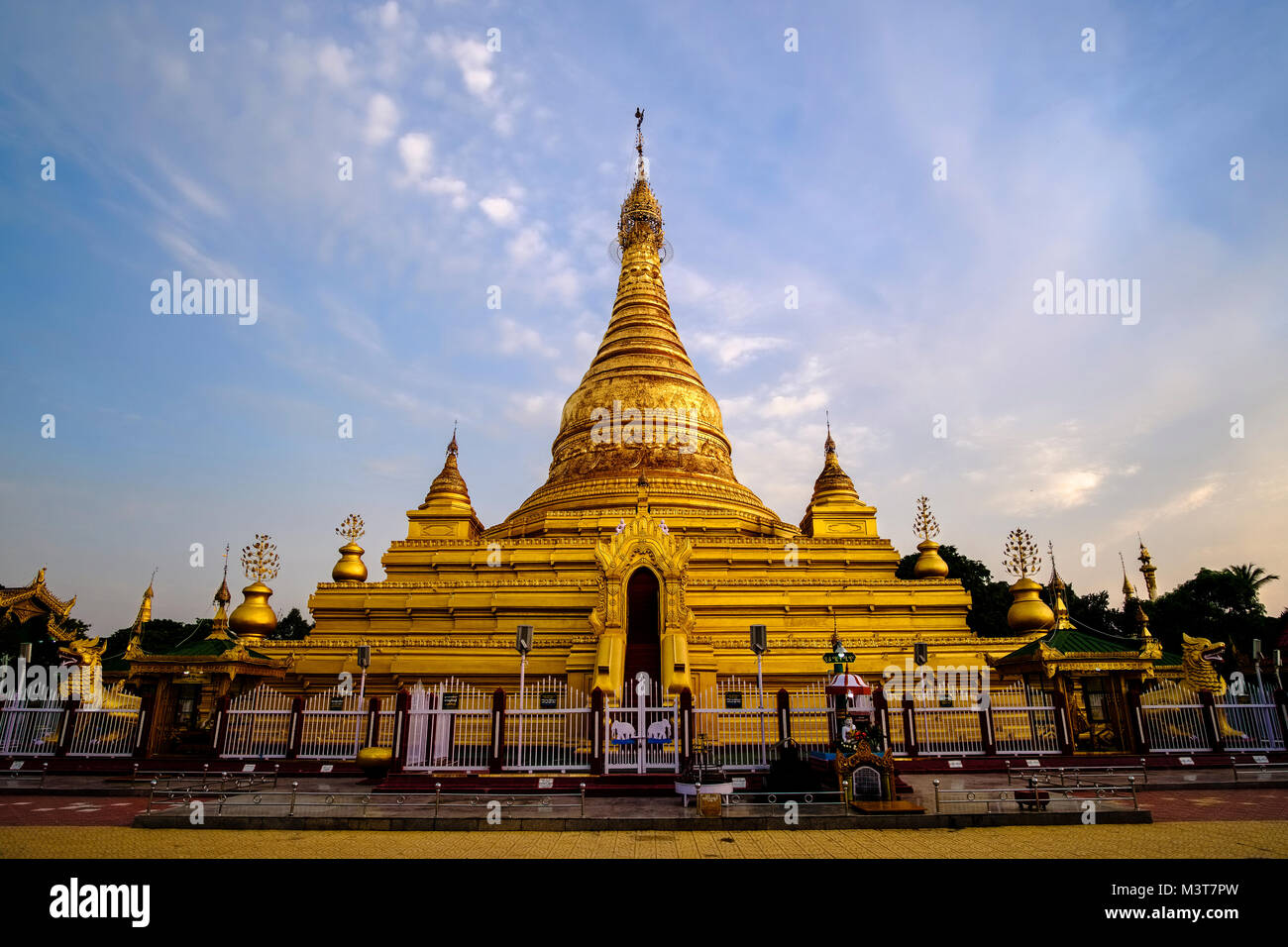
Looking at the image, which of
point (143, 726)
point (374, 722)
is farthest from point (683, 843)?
point (143, 726)

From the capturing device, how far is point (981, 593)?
47969 millimetres

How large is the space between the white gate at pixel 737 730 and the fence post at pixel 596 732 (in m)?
1.88

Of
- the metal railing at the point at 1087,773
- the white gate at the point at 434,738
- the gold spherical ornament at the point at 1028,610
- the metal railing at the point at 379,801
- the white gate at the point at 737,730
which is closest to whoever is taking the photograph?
the metal railing at the point at 379,801

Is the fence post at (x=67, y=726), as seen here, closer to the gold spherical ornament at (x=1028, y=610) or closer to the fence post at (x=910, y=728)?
the fence post at (x=910, y=728)

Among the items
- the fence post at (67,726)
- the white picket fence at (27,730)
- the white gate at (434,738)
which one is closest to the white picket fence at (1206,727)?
the white gate at (434,738)

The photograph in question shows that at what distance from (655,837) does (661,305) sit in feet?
114

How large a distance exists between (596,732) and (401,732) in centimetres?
398

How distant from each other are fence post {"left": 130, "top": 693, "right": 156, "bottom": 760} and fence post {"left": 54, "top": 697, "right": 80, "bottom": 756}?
1392 mm

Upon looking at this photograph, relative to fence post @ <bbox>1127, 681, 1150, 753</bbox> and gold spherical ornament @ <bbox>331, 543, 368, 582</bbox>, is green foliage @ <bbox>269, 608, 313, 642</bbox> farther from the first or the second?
fence post @ <bbox>1127, 681, 1150, 753</bbox>

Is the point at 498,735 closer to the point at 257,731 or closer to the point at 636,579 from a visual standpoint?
the point at 257,731

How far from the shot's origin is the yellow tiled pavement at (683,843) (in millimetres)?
8250

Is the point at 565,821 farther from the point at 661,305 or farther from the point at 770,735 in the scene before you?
the point at 661,305

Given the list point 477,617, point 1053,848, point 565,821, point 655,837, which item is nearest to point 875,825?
point 1053,848
